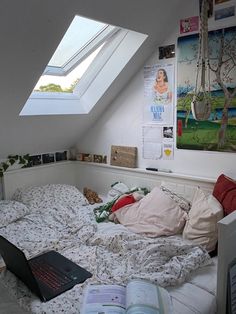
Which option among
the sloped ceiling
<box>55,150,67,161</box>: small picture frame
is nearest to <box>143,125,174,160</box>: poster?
the sloped ceiling

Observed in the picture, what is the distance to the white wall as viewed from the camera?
2277 mm

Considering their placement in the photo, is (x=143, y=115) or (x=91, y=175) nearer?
(x=143, y=115)

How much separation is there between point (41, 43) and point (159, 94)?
3.60ft

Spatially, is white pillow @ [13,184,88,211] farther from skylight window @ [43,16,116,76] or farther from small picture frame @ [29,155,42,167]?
skylight window @ [43,16,116,76]

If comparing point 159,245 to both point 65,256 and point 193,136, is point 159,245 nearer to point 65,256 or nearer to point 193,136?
point 65,256

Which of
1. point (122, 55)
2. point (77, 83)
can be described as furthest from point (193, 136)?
point (77, 83)

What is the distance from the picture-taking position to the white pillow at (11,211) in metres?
2.30

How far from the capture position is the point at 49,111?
8.73 ft

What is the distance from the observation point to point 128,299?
1.29 meters

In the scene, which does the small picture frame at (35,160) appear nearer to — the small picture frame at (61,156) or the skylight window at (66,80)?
the small picture frame at (61,156)

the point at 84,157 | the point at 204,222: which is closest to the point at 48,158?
the point at 84,157

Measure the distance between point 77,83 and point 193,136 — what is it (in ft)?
4.14

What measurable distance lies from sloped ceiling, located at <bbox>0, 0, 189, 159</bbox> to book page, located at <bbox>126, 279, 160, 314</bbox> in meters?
1.51

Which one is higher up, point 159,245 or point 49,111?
point 49,111
